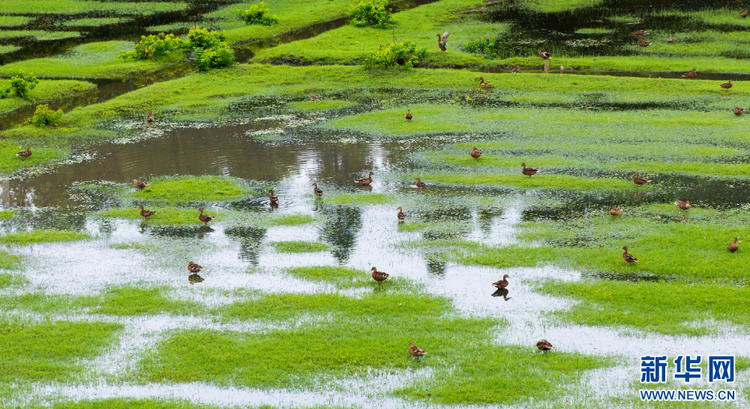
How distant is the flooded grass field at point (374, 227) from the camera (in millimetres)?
14773

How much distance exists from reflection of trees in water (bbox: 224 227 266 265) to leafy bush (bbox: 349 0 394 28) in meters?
29.5

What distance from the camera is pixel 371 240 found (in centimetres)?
2125

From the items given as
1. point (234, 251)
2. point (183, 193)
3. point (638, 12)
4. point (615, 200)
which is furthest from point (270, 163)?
point (638, 12)

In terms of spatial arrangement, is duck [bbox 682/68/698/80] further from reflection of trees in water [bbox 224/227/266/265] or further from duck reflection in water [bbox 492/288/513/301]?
reflection of trees in water [bbox 224/227/266/265]

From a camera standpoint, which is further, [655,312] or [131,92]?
[131,92]

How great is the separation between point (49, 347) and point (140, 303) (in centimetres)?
241

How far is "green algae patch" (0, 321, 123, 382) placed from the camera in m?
14.9

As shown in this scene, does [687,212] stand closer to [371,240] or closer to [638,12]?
[371,240]

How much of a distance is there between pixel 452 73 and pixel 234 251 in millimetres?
20757

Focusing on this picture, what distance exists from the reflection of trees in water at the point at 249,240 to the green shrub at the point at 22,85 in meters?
18.7

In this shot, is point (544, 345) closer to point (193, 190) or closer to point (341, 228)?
point (341, 228)

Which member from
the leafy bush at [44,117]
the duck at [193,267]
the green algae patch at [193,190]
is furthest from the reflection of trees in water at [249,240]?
the leafy bush at [44,117]

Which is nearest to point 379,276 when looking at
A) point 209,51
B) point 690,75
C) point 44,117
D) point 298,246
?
point 298,246

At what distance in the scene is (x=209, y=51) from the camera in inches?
1604
